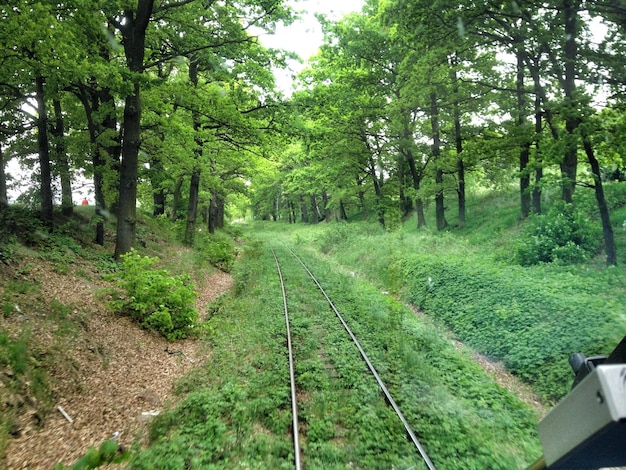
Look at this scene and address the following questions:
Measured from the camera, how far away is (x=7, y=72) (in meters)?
→ 8.58

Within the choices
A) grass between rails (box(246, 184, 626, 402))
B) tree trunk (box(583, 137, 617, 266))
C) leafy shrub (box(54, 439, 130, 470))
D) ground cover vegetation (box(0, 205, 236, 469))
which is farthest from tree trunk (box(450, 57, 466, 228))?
leafy shrub (box(54, 439, 130, 470))

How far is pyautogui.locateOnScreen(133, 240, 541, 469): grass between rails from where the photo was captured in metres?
4.88

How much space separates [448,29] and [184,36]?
7.46 m

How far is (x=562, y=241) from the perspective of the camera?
39.2 ft

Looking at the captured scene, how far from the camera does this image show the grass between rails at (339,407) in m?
4.88

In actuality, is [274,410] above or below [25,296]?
below

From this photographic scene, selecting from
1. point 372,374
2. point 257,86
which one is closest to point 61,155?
point 257,86

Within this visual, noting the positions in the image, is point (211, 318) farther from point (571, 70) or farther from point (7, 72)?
point (571, 70)

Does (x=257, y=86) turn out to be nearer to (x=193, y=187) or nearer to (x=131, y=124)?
(x=131, y=124)

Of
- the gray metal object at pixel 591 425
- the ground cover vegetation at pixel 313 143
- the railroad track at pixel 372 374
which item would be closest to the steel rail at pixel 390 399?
the railroad track at pixel 372 374

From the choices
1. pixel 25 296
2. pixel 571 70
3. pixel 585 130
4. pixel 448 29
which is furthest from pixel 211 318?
pixel 571 70

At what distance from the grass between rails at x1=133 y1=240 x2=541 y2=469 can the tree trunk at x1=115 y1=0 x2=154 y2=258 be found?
4173 millimetres

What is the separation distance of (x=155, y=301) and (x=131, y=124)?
16.6ft

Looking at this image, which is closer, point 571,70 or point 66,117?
point 571,70
